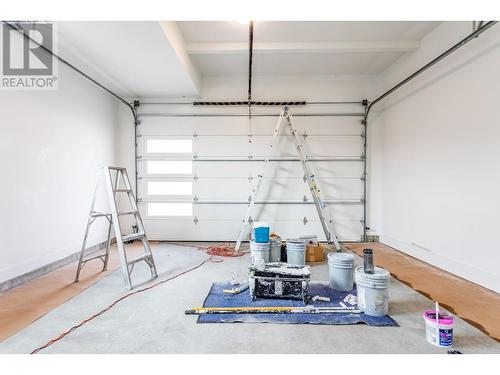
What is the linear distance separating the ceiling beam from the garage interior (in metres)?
0.03

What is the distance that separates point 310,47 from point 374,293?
3842 mm

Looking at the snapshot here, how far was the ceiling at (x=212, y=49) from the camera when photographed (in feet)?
11.5

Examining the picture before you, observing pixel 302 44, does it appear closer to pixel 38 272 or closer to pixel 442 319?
pixel 442 319

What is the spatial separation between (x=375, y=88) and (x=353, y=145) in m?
1.28

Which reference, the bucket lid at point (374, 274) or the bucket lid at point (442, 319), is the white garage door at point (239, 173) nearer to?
the bucket lid at point (374, 274)

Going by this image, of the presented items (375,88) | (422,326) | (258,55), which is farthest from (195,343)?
(375,88)

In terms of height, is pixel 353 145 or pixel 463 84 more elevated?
pixel 463 84

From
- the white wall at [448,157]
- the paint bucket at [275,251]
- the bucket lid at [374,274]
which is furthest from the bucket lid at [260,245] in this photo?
the white wall at [448,157]

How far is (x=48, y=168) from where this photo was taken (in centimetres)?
389

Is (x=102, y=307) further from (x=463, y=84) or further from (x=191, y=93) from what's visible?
(x=463, y=84)

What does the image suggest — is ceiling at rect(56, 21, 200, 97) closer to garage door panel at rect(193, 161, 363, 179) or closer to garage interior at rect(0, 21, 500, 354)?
garage interior at rect(0, 21, 500, 354)

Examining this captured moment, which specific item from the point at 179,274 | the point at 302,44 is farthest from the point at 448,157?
the point at 179,274

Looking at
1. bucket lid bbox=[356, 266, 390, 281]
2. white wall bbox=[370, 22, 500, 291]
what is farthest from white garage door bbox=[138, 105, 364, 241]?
bucket lid bbox=[356, 266, 390, 281]

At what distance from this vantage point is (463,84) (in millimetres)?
3596
